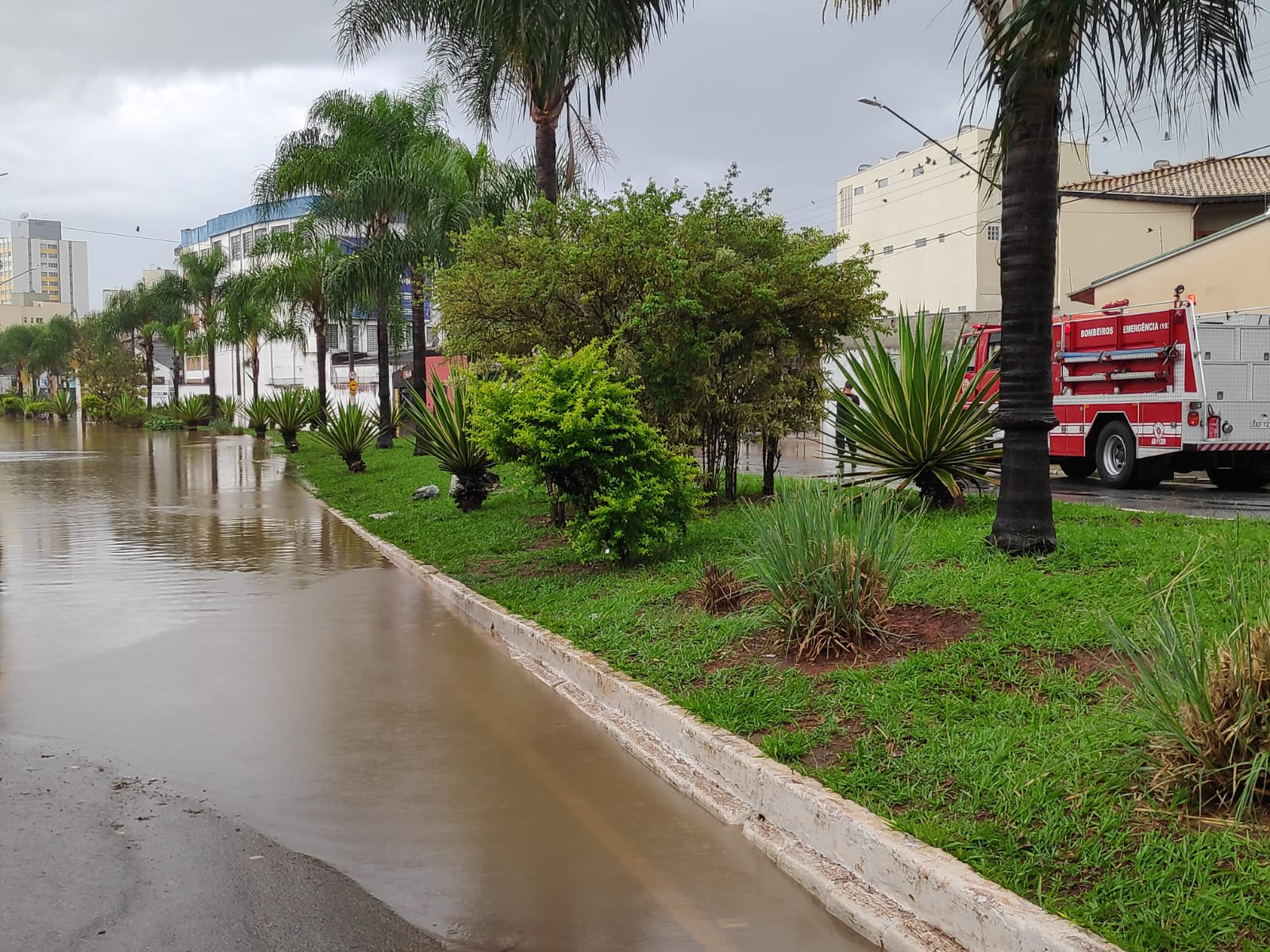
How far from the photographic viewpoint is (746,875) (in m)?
4.68

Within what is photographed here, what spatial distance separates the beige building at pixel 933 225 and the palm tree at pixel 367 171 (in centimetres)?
3205

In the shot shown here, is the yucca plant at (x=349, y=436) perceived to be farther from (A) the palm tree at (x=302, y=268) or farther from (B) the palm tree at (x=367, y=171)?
(A) the palm tree at (x=302, y=268)

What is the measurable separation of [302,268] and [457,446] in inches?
1008

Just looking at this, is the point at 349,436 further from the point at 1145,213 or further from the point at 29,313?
the point at 29,313

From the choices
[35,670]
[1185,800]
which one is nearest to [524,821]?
[1185,800]

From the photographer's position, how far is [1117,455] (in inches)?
659

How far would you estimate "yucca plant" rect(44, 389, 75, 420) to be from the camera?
8319cm

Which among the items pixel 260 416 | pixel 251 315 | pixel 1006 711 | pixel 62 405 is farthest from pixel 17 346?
pixel 1006 711

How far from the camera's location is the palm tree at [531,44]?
34.2 feet

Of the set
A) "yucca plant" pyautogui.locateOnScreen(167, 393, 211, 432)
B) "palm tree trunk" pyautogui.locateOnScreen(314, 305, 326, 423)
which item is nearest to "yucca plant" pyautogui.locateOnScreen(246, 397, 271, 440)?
"palm tree trunk" pyautogui.locateOnScreen(314, 305, 326, 423)

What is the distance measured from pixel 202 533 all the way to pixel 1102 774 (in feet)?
45.1

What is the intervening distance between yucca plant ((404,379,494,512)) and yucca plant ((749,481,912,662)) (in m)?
9.36

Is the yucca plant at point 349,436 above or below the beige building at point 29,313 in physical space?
below

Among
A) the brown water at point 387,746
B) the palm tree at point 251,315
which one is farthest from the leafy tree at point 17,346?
the brown water at point 387,746
